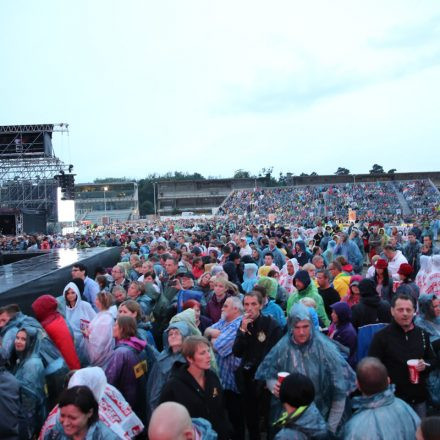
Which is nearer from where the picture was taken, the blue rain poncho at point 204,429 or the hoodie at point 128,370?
the blue rain poncho at point 204,429

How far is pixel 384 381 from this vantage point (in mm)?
2883

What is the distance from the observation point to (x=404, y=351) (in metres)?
3.83

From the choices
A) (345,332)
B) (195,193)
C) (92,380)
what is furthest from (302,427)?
(195,193)

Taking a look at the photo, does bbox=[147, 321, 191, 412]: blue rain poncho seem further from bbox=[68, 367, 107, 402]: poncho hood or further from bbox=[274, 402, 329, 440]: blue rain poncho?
bbox=[274, 402, 329, 440]: blue rain poncho

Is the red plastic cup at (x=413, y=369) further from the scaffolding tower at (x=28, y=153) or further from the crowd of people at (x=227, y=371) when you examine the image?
the scaffolding tower at (x=28, y=153)

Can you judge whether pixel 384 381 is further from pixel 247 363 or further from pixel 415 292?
pixel 415 292

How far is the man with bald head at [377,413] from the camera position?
2.76 m

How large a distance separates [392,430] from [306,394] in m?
0.50

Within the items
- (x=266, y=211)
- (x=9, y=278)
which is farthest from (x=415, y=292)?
(x=266, y=211)

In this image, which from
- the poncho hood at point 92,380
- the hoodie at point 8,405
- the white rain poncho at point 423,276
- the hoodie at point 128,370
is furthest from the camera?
the white rain poncho at point 423,276

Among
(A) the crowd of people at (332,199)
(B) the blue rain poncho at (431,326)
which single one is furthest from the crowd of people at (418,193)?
(B) the blue rain poncho at (431,326)

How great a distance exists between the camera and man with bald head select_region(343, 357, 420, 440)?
2.76 metres

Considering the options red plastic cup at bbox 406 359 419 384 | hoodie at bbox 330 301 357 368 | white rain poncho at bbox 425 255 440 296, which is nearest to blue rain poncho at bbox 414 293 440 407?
red plastic cup at bbox 406 359 419 384

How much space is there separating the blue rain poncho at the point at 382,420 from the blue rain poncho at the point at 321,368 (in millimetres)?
606
